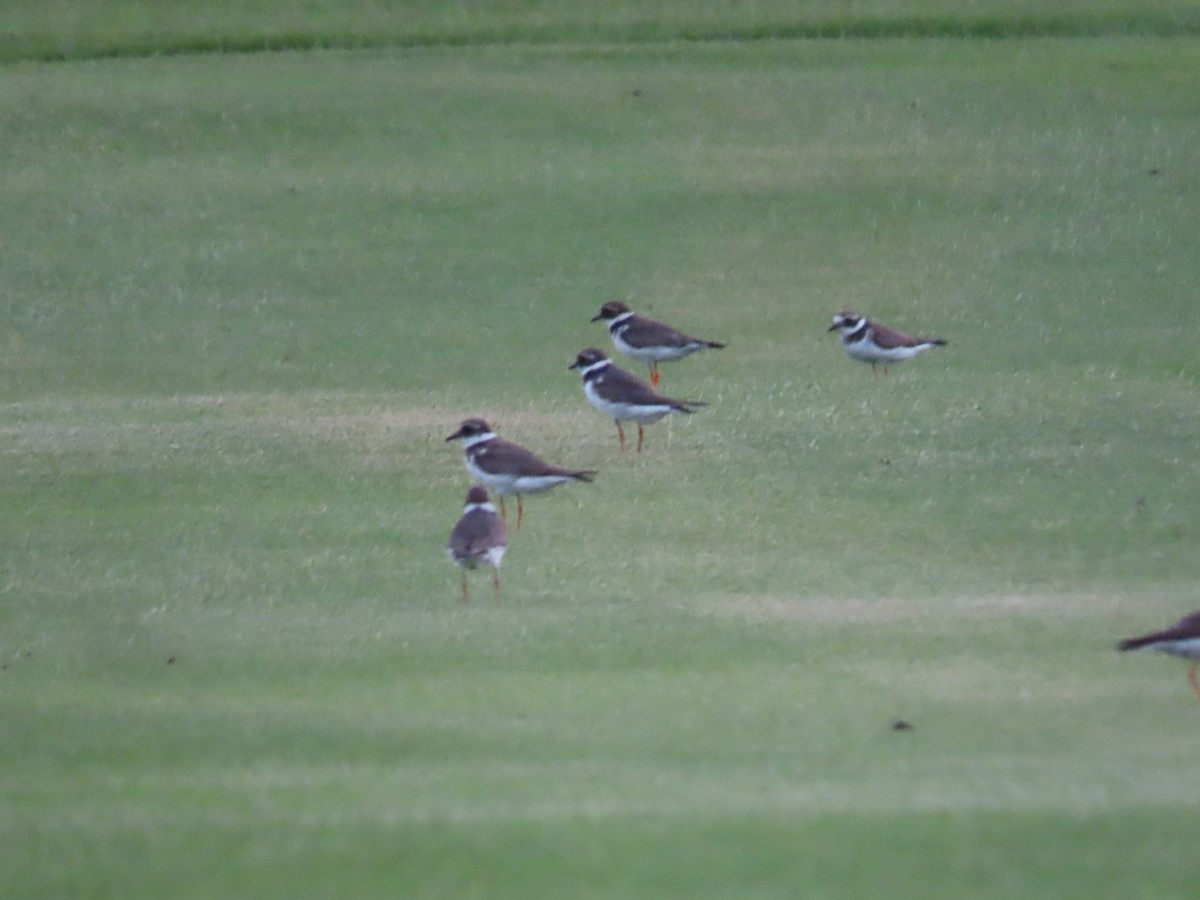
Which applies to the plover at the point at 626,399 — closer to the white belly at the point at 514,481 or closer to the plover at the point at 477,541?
the white belly at the point at 514,481

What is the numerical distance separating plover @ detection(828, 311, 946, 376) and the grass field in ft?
0.85

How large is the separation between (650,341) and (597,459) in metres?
2.10

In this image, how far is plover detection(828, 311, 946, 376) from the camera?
17.0 meters

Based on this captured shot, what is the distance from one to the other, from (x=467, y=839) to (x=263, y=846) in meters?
0.74

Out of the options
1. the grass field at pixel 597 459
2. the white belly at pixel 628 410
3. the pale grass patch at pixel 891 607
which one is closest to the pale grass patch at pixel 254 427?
the grass field at pixel 597 459

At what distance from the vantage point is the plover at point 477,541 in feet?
37.5

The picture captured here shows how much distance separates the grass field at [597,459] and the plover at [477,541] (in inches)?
12.7

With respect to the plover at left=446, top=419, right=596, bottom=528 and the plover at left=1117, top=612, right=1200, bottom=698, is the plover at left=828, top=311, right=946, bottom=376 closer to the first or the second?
the plover at left=446, top=419, right=596, bottom=528

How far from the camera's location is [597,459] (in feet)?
49.2

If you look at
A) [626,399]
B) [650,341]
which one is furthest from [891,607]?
[650,341]

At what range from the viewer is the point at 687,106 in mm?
24531

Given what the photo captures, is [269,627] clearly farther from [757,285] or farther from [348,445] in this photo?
[757,285]

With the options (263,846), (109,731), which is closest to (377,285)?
(109,731)

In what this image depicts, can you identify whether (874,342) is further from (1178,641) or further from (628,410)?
(1178,641)
